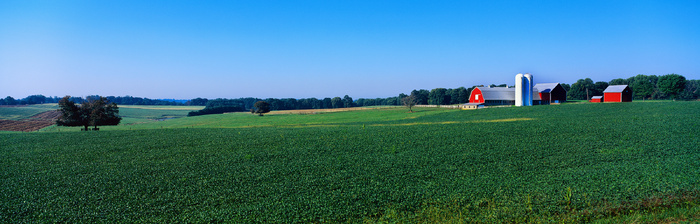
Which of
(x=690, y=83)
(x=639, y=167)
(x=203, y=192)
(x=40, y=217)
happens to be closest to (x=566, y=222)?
(x=639, y=167)

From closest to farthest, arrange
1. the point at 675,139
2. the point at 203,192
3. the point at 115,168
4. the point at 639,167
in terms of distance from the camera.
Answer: the point at 203,192
the point at 639,167
the point at 115,168
the point at 675,139

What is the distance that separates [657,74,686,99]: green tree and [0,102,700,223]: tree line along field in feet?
214

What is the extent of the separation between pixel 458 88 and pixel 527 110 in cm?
8366

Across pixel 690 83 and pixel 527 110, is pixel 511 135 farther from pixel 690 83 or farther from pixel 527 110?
pixel 690 83

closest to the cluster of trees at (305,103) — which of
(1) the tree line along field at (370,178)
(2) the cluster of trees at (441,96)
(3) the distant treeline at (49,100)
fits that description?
(2) the cluster of trees at (441,96)

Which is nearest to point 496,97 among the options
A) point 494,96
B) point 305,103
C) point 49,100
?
point 494,96

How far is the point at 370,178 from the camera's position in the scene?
735 inches

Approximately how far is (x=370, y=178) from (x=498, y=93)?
6304cm

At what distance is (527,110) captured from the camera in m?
56.3

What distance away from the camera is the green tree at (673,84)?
8079 cm

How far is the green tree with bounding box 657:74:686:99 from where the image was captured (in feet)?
265

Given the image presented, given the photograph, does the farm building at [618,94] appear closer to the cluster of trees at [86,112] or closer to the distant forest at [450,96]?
the distant forest at [450,96]

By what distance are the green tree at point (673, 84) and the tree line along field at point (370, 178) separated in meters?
65.3

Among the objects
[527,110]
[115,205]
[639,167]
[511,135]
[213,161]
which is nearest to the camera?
[115,205]
